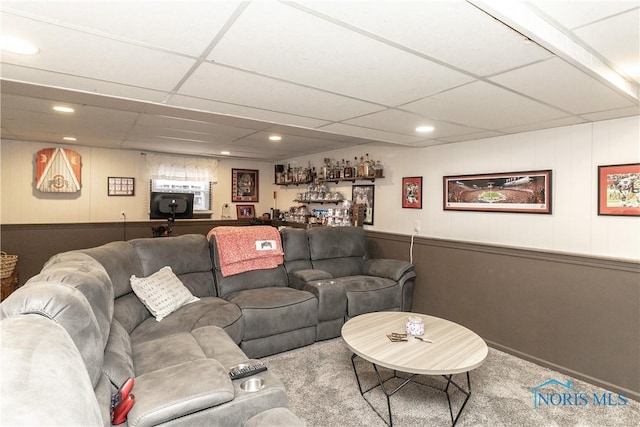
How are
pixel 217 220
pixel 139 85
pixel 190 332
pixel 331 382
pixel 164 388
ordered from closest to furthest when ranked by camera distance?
pixel 164 388 < pixel 139 85 < pixel 190 332 < pixel 331 382 < pixel 217 220

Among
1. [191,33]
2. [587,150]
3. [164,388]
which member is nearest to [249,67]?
[191,33]

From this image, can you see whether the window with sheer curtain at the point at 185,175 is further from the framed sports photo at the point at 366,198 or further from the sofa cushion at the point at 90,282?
the sofa cushion at the point at 90,282

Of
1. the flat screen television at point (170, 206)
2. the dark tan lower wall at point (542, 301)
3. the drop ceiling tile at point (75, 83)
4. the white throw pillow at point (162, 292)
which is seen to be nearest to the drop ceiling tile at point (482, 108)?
the dark tan lower wall at point (542, 301)

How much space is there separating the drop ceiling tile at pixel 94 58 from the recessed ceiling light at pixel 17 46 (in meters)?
0.03

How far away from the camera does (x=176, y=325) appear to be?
2471 mm

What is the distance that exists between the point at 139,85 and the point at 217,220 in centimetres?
453

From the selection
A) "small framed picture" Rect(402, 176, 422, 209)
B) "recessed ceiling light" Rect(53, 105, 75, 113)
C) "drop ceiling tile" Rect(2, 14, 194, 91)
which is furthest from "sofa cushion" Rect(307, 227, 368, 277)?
"recessed ceiling light" Rect(53, 105, 75, 113)

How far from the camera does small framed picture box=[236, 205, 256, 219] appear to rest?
262 inches

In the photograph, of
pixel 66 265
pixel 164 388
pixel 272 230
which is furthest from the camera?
pixel 272 230

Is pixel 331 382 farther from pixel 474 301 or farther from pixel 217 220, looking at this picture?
pixel 217 220

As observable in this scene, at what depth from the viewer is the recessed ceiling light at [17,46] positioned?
1420 millimetres

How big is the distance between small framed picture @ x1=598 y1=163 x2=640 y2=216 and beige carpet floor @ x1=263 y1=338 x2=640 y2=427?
139 cm

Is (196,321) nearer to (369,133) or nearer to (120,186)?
(369,133)

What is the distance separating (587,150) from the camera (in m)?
2.70
